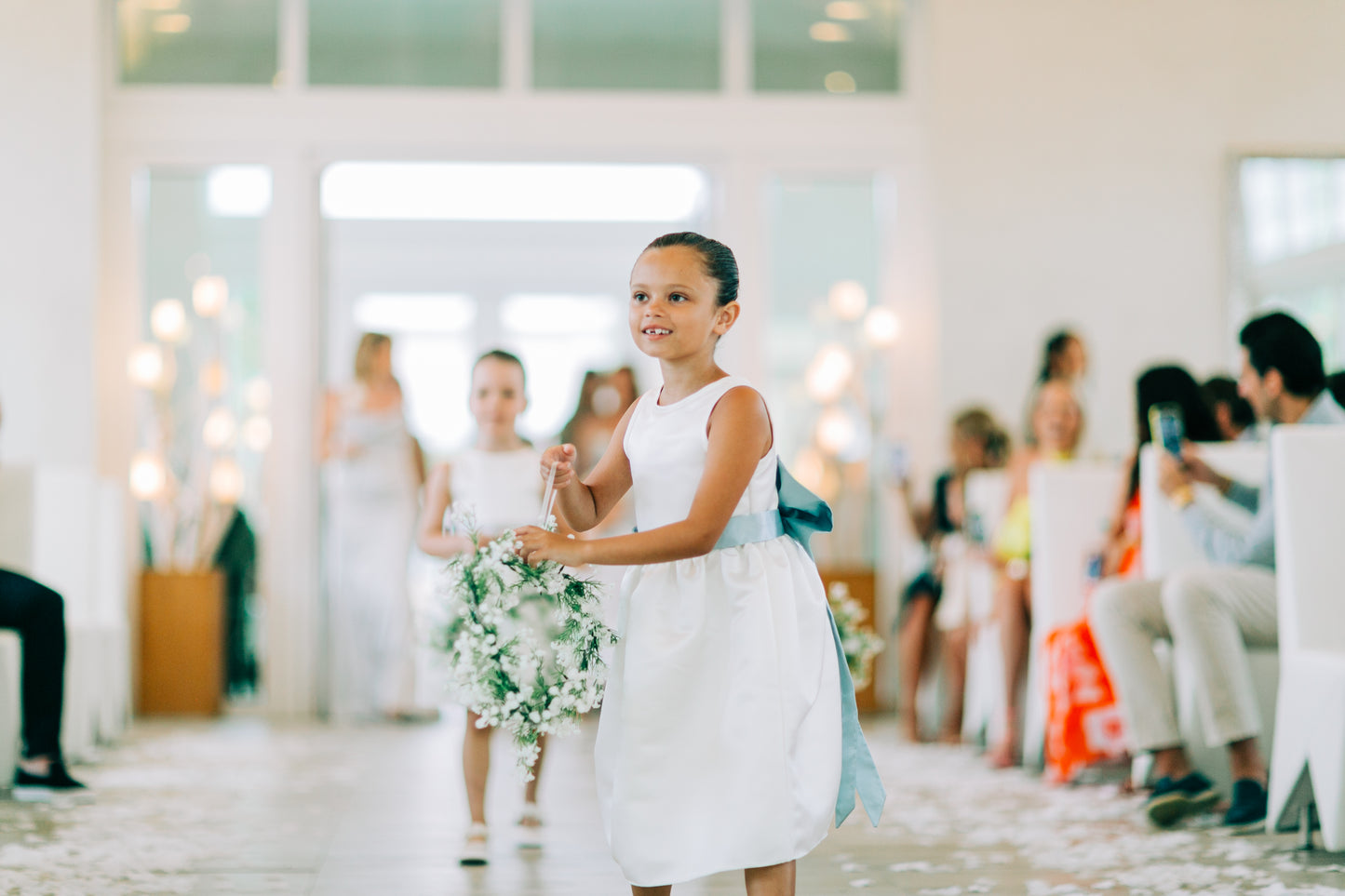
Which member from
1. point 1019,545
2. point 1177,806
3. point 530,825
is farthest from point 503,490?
point 1019,545

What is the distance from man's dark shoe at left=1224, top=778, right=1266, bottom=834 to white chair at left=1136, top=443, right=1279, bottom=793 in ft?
0.76

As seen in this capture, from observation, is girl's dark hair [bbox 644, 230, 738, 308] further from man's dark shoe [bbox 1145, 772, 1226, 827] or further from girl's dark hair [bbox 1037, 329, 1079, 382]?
girl's dark hair [bbox 1037, 329, 1079, 382]

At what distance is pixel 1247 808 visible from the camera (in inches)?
122

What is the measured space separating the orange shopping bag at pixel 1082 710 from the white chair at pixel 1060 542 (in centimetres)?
24

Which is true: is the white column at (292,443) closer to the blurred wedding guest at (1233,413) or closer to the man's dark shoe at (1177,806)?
the blurred wedding guest at (1233,413)

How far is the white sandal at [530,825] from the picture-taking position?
3.02 meters

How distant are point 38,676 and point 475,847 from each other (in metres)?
1.53

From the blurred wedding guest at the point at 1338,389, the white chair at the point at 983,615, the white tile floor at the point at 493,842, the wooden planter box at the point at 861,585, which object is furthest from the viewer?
the wooden planter box at the point at 861,585

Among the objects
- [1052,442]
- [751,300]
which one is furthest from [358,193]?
[1052,442]

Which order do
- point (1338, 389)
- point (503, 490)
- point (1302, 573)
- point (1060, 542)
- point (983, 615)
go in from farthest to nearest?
1. point (983, 615)
2. point (1060, 542)
3. point (1338, 389)
4. point (503, 490)
5. point (1302, 573)

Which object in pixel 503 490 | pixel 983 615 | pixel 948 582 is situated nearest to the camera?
pixel 503 490

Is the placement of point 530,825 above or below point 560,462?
below

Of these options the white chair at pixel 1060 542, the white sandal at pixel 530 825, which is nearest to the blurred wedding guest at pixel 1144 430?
the white chair at pixel 1060 542

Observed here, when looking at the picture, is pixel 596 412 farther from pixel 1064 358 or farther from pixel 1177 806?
pixel 1177 806
